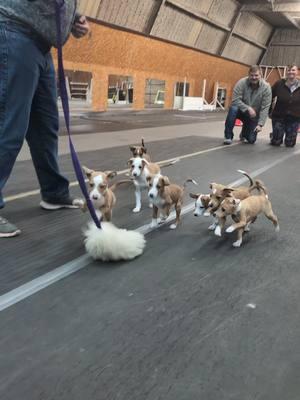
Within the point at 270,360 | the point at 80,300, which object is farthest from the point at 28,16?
the point at 270,360

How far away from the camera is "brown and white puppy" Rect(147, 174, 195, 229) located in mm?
2615

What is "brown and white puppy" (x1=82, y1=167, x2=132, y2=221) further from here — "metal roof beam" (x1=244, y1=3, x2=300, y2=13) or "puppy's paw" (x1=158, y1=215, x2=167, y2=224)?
"metal roof beam" (x1=244, y1=3, x2=300, y2=13)

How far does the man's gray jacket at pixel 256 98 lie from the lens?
7.11 meters

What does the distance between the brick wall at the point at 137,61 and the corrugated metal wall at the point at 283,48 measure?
5.78 meters

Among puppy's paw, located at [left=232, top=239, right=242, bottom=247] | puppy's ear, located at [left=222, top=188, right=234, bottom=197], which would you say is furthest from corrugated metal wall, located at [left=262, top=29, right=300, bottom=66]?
puppy's paw, located at [left=232, top=239, right=242, bottom=247]

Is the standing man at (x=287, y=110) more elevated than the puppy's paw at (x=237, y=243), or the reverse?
the standing man at (x=287, y=110)

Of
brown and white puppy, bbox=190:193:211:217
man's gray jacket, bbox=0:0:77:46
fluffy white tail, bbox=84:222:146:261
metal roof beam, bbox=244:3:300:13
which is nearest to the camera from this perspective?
fluffy white tail, bbox=84:222:146:261

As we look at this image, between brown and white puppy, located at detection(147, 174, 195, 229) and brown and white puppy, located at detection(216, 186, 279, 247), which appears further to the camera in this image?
brown and white puppy, located at detection(147, 174, 195, 229)

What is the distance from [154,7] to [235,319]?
13.0m

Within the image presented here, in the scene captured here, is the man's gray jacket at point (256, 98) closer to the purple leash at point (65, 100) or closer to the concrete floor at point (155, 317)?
the concrete floor at point (155, 317)

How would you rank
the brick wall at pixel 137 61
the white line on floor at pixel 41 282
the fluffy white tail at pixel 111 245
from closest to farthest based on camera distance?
the white line on floor at pixel 41 282 → the fluffy white tail at pixel 111 245 → the brick wall at pixel 137 61

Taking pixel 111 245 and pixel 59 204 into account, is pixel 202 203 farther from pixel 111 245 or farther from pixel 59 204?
pixel 59 204

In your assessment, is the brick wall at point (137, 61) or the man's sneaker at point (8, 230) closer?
the man's sneaker at point (8, 230)

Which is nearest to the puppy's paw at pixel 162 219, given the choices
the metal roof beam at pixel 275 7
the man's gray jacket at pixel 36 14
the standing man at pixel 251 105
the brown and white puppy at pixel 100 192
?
the brown and white puppy at pixel 100 192
